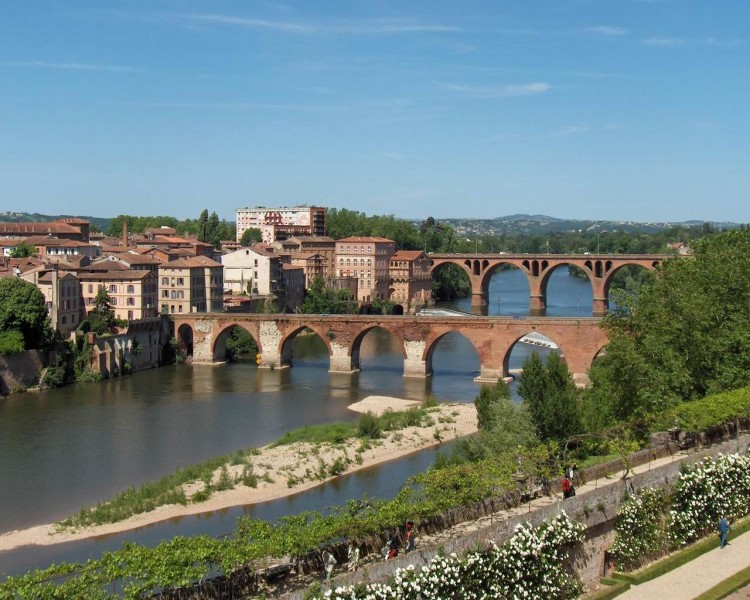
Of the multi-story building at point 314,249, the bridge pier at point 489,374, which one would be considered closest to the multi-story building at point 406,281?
the multi-story building at point 314,249

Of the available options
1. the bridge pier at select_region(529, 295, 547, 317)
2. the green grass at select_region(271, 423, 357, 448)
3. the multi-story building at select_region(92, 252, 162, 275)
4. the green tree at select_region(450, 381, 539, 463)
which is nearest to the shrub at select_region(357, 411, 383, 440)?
the green grass at select_region(271, 423, 357, 448)

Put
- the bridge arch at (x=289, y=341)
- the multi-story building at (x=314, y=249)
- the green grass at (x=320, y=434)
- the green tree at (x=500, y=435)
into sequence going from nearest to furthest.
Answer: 1. the green tree at (x=500, y=435)
2. the green grass at (x=320, y=434)
3. the bridge arch at (x=289, y=341)
4. the multi-story building at (x=314, y=249)

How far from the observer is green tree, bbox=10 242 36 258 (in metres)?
72.4

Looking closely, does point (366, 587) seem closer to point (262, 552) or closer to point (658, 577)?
point (262, 552)

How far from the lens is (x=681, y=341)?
33.6m

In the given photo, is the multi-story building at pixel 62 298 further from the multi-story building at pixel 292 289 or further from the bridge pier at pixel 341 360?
the multi-story building at pixel 292 289

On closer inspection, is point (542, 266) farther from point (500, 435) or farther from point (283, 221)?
point (500, 435)

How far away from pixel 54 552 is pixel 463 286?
308 feet

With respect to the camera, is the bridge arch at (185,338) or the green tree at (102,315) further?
the bridge arch at (185,338)

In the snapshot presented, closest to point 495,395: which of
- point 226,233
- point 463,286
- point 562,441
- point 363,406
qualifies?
point 562,441

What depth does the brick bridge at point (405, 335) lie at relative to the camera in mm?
52406

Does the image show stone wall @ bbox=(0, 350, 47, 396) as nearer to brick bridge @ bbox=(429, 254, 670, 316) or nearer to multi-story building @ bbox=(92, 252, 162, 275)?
multi-story building @ bbox=(92, 252, 162, 275)

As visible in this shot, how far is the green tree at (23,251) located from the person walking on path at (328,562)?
197ft

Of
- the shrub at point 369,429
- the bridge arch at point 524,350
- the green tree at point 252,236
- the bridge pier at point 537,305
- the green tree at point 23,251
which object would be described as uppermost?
the green tree at point 252,236
